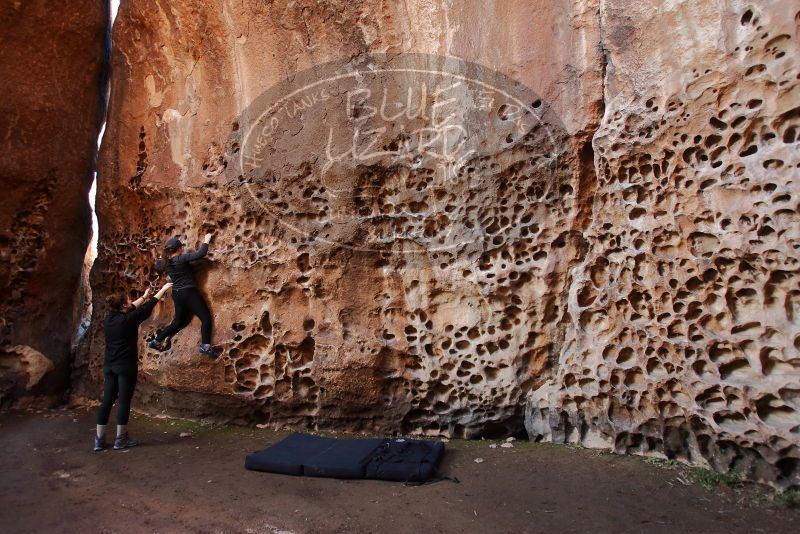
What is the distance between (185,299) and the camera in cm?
518

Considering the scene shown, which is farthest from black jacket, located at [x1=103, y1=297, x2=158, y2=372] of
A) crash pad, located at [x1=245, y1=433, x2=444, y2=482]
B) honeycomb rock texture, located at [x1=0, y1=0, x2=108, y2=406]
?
honeycomb rock texture, located at [x1=0, y1=0, x2=108, y2=406]

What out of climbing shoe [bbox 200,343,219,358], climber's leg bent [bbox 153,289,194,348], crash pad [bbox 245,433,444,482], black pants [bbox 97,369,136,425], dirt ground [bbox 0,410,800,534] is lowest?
dirt ground [bbox 0,410,800,534]

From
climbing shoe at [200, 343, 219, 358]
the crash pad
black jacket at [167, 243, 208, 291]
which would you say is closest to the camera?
the crash pad

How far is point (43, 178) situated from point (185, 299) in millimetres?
2494

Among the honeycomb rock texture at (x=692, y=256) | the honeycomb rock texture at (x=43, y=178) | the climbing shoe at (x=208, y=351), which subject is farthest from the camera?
the honeycomb rock texture at (x=43, y=178)

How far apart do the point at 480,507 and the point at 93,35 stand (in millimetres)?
6407

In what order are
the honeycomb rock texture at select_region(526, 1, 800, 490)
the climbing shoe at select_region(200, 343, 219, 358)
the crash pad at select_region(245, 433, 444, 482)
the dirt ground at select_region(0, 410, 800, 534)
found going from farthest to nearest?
the climbing shoe at select_region(200, 343, 219, 358), the crash pad at select_region(245, 433, 444, 482), the honeycomb rock texture at select_region(526, 1, 800, 490), the dirt ground at select_region(0, 410, 800, 534)

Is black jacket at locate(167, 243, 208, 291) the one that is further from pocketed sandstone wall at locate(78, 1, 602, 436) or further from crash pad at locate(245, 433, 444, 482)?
crash pad at locate(245, 433, 444, 482)

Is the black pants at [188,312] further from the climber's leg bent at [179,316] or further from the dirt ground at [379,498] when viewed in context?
the dirt ground at [379,498]

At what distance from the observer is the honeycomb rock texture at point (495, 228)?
10.9 feet

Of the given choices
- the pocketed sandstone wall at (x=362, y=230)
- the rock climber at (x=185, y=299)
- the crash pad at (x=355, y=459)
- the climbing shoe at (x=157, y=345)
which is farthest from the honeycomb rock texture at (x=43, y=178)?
the crash pad at (x=355, y=459)

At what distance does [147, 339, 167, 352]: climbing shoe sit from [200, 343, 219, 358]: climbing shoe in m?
0.46

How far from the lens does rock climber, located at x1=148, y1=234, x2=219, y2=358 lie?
5160mm

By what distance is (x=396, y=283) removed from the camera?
191 inches
